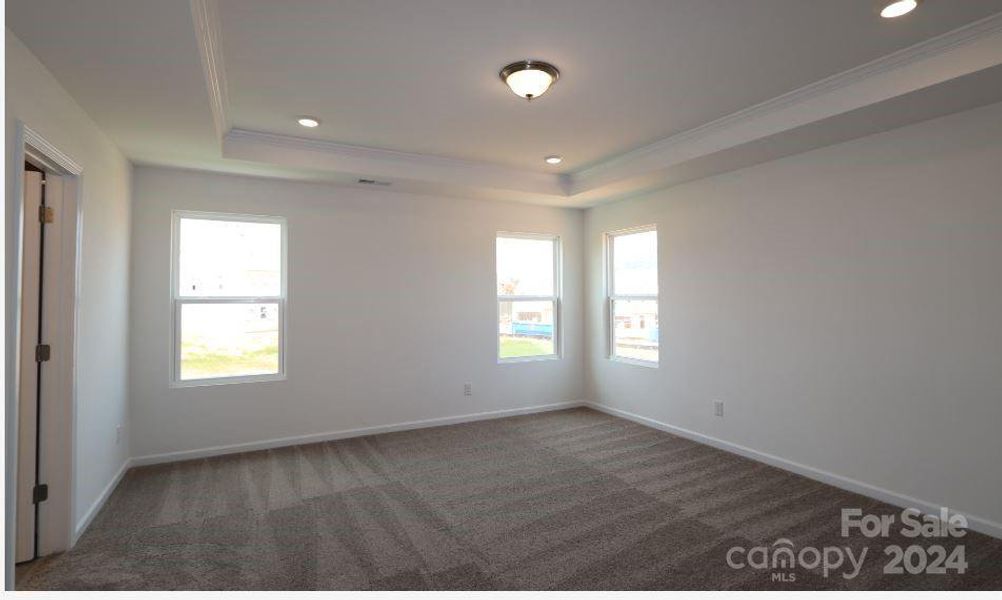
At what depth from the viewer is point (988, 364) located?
2936mm

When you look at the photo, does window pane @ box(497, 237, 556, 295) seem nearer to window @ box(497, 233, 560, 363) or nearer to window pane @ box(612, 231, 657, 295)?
window @ box(497, 233, 560, 363)

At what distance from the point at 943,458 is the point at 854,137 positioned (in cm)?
213

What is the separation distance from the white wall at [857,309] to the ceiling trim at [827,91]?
0.61m

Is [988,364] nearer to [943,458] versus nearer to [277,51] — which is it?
[943,458]

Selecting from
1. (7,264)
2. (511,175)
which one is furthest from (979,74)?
(7,264)

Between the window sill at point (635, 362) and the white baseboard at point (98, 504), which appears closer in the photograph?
the white baseboard at point (98, 504)

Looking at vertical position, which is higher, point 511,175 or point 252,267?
point 511,175

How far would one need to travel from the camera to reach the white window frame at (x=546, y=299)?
18.8 ft

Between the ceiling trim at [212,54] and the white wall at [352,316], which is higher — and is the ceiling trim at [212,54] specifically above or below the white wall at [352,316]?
above

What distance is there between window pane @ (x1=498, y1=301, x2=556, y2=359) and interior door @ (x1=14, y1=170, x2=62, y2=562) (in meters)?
3.86

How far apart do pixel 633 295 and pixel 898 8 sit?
11.6 feet

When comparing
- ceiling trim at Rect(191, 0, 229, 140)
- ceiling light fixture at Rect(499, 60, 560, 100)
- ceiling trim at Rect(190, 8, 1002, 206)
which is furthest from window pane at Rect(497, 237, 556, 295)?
ceiling trim at Rect(191, 0, 229, 140)

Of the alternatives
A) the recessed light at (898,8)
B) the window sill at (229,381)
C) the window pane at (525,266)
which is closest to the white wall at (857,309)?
the recessed light at (898,8)

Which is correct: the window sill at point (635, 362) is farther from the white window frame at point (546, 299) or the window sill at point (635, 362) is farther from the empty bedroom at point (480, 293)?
the white window frame at point (546, 299)
